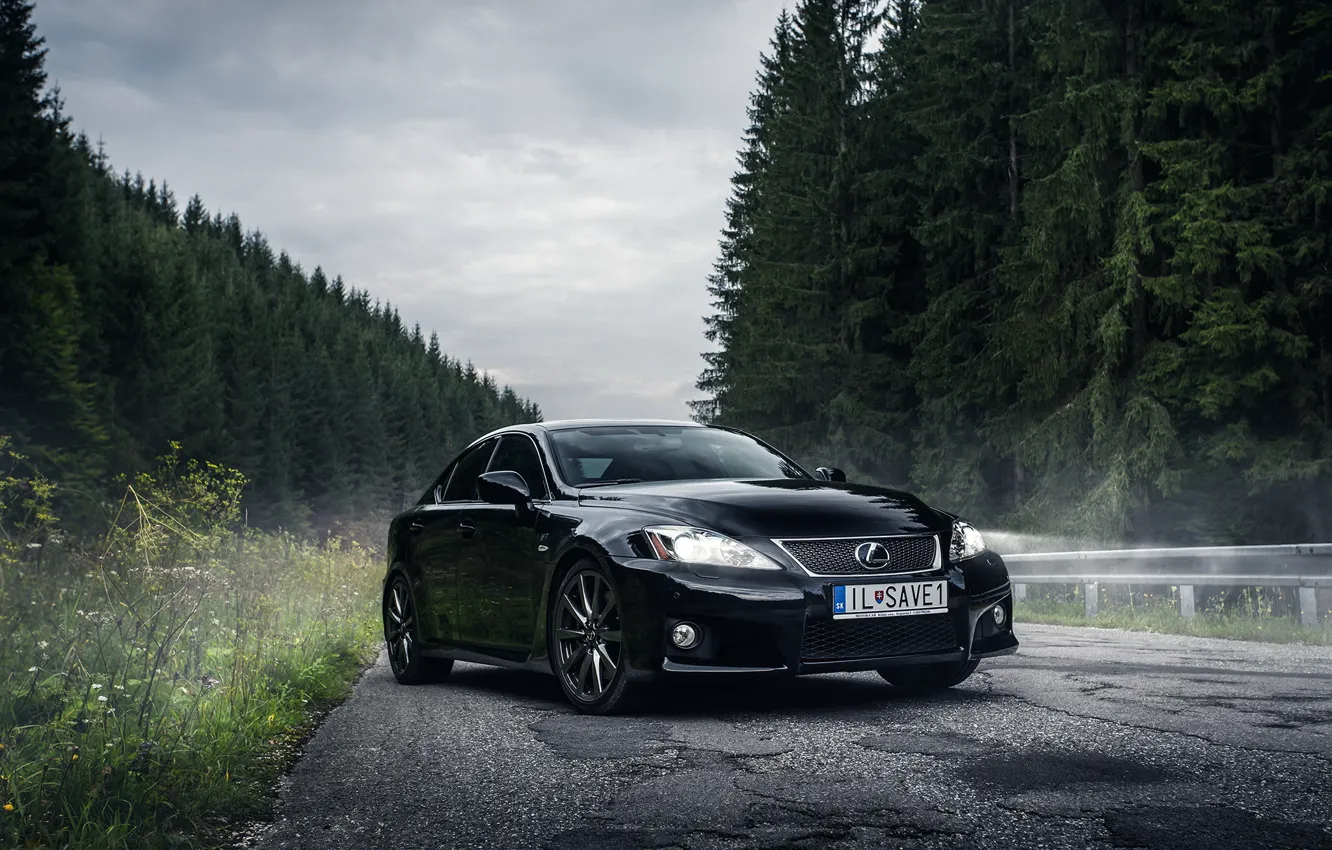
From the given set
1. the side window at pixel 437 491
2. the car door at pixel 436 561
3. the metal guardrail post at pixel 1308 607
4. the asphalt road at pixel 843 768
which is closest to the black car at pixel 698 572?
the car door at pixel 436 561

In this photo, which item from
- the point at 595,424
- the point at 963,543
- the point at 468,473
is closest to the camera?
the point at 963,543

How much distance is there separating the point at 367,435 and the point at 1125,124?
296 feet

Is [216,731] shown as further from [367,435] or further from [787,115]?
[367,435]

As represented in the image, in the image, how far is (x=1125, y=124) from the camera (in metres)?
23.9

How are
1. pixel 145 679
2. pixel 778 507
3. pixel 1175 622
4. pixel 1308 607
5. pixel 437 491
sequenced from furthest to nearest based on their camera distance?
pixel 1175 622, pixel 1308 607, pixel 437 491, pixel 778 507, pixel 145 679

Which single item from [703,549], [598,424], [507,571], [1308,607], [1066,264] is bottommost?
[1308,607]

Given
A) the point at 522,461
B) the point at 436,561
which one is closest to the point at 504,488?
the point at 522,461

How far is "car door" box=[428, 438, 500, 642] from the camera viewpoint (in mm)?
8000

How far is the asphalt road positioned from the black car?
0.28 m

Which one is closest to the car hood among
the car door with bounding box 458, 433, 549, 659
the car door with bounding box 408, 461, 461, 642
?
the car door with bounding box 458, 433, 549, 659

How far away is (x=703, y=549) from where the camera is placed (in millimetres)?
6020

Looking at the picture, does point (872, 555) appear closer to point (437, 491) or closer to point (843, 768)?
point (843, 768)

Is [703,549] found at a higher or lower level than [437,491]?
lower

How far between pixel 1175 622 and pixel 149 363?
177 ft
